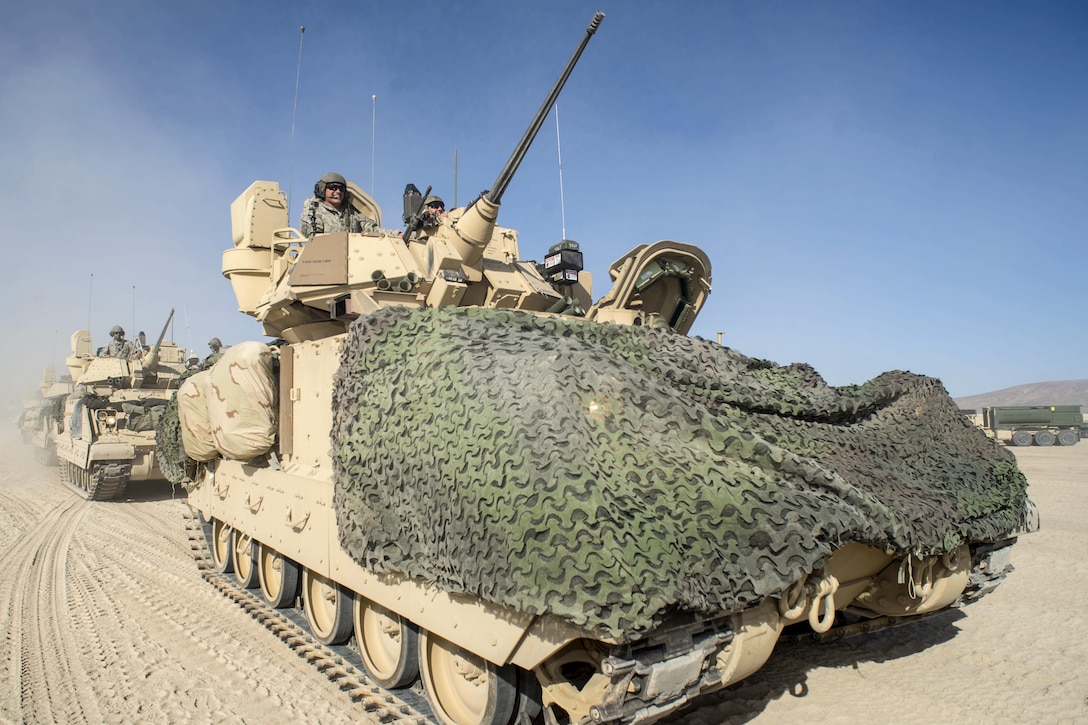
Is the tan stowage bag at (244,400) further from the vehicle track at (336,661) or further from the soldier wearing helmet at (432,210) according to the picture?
the soldier wearing helmet at (432,210)

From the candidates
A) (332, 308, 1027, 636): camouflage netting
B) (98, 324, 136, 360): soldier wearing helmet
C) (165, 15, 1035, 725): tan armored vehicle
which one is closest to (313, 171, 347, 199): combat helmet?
(165, 15, 1035, 725): tan armored vehicle

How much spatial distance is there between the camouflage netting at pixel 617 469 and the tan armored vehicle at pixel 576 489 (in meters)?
0.01

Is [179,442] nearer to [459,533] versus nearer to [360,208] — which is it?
[360,208]

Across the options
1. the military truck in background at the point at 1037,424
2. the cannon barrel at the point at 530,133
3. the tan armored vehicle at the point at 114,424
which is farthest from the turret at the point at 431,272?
the military truck in background at the point at 1037,424

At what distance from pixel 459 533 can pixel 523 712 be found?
41.9 inches

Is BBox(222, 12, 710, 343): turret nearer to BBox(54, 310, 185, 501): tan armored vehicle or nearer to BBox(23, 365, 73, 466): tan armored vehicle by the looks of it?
BBox(54, 310, 185, 501): tan armored vehicle

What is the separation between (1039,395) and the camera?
95.2 metres

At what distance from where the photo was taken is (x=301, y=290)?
5141mm

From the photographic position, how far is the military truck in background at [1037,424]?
25.6 m

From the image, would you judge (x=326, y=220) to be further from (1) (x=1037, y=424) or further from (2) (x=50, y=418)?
(1) (x=1037, y=424)

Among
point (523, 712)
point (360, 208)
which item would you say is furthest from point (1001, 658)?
point (360, 208)

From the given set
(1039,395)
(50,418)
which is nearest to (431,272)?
(50,418)

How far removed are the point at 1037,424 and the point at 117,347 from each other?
29767mm

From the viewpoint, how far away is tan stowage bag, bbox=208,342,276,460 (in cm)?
526
